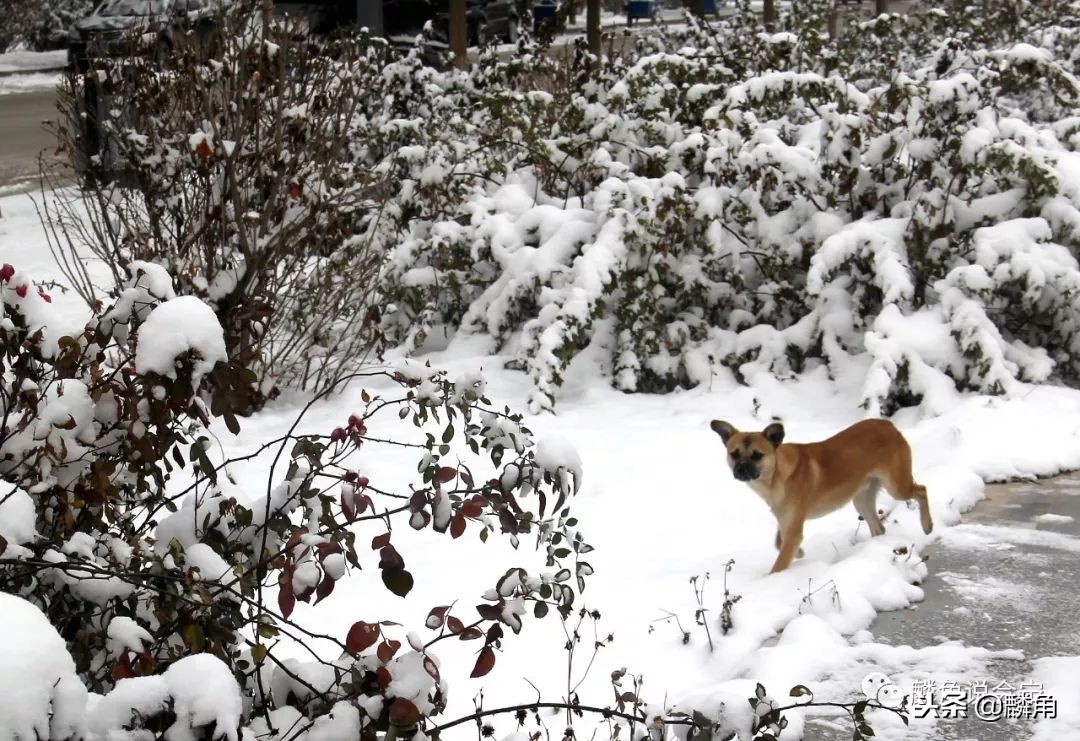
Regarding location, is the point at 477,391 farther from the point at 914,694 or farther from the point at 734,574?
the point at 734,574

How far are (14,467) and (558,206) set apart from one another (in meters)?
6.58

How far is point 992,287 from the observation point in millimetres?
7762

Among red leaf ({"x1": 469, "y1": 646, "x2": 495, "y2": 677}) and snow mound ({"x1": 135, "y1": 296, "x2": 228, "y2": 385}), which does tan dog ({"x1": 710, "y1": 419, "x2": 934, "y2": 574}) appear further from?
snow mound ({"x1": 135, "y1": 296, "x2": 228, "y2": 385})

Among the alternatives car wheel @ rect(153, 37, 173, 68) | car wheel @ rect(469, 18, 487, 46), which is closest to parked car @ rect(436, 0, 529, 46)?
car wheel @ rect(469, 18, 487, 46)

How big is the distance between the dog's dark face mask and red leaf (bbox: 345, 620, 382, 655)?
3276 mm

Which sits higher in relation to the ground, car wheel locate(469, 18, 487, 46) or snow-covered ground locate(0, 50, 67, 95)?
car wheel locate(469, 18, 487, 46)

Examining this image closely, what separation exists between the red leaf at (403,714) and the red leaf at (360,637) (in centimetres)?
17

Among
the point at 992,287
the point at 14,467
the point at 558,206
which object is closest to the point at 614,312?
the point at 558,206

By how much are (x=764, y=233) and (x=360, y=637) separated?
6620 mm

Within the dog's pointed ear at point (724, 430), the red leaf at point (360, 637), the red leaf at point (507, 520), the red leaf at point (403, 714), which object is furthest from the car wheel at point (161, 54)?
the red leaf at point (403, 714)

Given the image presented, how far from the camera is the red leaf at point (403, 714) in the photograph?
7.61ft

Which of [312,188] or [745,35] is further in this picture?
[745,35]

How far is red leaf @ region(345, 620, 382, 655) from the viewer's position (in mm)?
2471

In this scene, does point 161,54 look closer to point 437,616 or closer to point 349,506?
point 349,506
